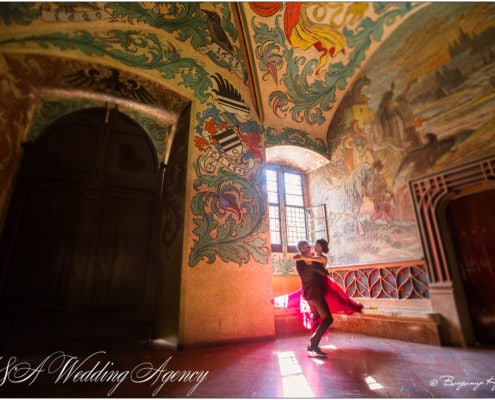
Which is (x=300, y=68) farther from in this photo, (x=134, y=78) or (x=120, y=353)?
(x=120, y=353)

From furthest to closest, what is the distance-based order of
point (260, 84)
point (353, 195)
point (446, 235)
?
point (353, 195) < point (260, 84) < point (446, 235)

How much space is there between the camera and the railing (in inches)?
164

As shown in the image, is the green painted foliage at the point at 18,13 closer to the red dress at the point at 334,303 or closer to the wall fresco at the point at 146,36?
the wall fresco at the point at 146,36

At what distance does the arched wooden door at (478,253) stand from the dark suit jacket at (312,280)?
2.70m

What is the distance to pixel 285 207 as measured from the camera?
6.77 metres

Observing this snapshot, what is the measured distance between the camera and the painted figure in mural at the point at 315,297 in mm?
2912

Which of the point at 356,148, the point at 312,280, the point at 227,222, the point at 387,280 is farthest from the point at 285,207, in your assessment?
the point at 312,280

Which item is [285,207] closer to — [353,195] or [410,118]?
[353,195]

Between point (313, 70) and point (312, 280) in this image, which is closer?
point (312, 280)

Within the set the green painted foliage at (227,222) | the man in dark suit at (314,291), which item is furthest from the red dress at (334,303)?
the green painted foliage at (227,222)

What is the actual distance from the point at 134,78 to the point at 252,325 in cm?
427

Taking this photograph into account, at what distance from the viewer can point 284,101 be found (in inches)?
205

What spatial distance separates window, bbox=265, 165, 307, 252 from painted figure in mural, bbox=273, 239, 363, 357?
3.07 metres

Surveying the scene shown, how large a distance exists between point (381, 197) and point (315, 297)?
2.95m
